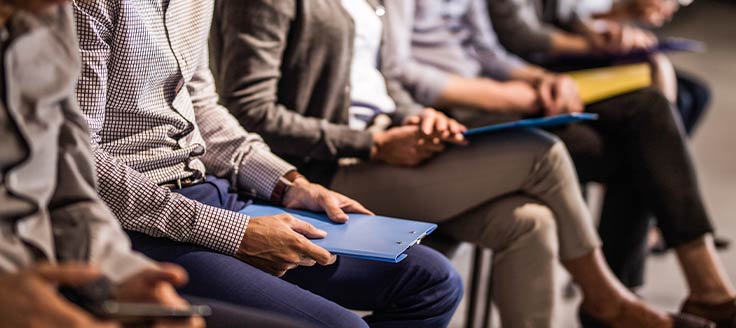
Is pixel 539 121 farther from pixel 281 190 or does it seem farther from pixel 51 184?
pixel 51 184

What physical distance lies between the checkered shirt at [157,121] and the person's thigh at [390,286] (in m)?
0.19

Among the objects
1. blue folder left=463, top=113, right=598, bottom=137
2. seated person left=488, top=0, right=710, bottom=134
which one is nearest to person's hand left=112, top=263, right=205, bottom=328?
blue folder left=463, top=113, right=598, bottom=137

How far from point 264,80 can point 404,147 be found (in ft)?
1.04

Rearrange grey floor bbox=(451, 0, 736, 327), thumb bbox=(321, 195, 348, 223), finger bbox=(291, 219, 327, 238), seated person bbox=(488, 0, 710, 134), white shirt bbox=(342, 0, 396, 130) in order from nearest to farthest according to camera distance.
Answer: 1. finger bbox=(291, 219, 327, 238)
2. thumb bbox=(321, 195, 348, 223)
3. white shirt bbox=(342, 0, 396, 130)
4. grey floor bbox=(451, 0, 736, 327)
5. seated person bbox=(488, 0, 710, 134)

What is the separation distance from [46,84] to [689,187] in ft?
5.24

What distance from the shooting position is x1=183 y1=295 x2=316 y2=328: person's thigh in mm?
1082

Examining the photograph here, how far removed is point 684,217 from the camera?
2088 millimetres

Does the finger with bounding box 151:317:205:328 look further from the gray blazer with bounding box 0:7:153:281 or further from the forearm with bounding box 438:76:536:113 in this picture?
the forearm with bounding box 438:76:536:113

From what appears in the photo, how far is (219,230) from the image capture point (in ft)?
4.27

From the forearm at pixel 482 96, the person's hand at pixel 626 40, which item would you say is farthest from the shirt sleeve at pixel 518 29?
the forearm at pixel 482 96

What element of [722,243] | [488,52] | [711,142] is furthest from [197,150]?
[711,142]

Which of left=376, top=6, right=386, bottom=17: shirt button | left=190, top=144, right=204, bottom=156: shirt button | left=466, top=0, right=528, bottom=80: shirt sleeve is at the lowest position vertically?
left=466, top=0, right=528, bottom=80: shirt sleeve

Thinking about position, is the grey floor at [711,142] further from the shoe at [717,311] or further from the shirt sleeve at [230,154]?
the shirt sleeve at [230,154]

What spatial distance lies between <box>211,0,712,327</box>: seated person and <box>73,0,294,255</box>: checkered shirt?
0.17 m
